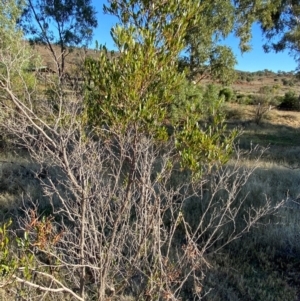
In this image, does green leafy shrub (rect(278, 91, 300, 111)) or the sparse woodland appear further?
green leafy shrub (rect(278, 91, 300, 111))

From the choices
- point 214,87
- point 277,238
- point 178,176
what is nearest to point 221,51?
point 214,87

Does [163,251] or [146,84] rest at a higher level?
[146,84]

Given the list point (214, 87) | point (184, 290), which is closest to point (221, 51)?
point (214, 87)

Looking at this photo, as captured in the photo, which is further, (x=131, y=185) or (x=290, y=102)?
(x=290, y=102)

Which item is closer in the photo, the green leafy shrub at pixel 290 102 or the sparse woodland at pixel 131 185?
the sparse woodland at pixel 131 185

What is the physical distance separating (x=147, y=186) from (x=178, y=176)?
428 cm

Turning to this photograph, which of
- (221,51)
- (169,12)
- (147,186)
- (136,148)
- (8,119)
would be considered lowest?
(147,186)

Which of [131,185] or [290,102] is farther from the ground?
[290,102]

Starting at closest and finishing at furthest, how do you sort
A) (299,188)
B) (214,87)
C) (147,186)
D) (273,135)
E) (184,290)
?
(147,186)
(184,290)
(299,188)
(273,135)
(214,87)

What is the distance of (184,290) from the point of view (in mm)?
3469

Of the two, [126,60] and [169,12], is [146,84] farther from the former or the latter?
[169,12]

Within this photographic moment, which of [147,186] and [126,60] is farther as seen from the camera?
[147,186]

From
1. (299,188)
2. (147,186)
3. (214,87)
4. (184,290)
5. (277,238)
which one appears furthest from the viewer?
(214,87)

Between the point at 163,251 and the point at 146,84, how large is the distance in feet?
8.55
